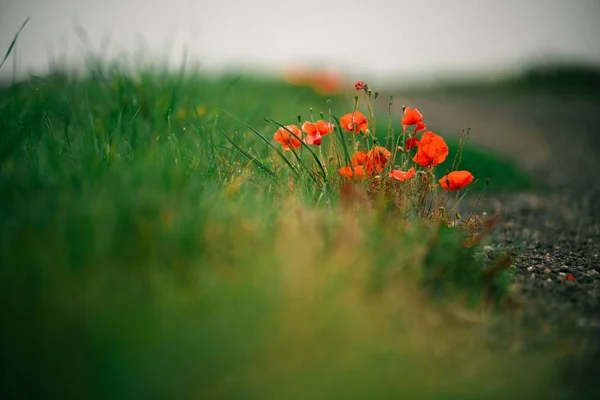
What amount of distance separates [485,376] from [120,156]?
1.68 m

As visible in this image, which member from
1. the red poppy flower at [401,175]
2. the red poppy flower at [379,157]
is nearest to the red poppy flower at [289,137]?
the red poppy flower at [379,157]

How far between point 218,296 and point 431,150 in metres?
1.19

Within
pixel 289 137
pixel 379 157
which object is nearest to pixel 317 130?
pixel 289 137

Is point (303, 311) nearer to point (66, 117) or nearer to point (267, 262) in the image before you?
point (267, 262)

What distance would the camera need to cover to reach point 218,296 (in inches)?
57.6

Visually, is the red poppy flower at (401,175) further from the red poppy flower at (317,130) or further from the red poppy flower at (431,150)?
the red poppy flower at (317,130)

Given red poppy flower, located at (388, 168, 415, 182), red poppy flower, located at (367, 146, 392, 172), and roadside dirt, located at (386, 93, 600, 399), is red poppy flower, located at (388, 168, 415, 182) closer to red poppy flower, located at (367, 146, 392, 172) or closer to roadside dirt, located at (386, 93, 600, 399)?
red poppy flower, located at (367, 146, 392, 172)

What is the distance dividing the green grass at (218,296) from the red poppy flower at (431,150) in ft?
1.10

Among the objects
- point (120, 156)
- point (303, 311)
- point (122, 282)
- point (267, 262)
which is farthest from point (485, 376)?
point (120, 156)

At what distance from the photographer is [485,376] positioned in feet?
4.82

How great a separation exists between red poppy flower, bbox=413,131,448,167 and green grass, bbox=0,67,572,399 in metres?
0.33

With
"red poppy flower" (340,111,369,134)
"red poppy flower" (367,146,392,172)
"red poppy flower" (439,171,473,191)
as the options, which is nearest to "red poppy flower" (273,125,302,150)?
"red poppy flower" (340,111,369,134)

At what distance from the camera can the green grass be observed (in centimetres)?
132

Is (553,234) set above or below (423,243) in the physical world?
below
